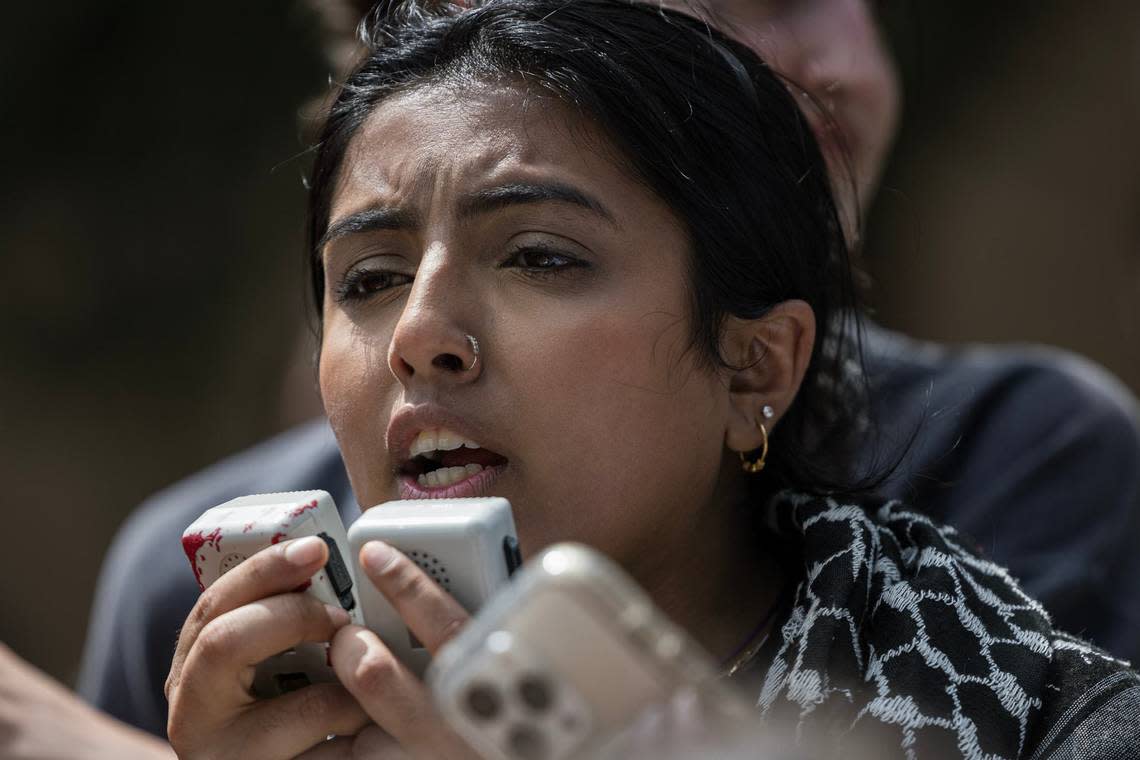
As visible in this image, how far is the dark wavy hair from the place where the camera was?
1.94 meters

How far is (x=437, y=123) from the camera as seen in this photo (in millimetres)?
1923

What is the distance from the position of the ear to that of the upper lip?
18.3 inches

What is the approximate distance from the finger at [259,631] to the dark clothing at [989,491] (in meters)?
1.41

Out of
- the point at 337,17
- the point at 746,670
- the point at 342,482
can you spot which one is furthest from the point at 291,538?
the point at 337,17

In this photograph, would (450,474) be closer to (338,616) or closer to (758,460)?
(338,616)

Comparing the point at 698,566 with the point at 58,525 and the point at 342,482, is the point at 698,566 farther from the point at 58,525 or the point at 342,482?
the point at 58,525

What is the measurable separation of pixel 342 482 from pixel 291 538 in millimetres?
1605

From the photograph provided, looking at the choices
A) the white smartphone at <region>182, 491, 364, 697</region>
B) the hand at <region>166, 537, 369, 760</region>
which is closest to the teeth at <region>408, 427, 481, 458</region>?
the white smartphone at <region>182, 491, 364, 697</region>

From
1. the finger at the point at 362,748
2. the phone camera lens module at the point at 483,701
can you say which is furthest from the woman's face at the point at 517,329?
the phone camera lens module at the point at 483,701

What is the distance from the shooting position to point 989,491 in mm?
2764

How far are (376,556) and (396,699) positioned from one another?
0.49 feet

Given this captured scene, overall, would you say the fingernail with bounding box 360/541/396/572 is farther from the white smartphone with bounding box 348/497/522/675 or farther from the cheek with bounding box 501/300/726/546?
the cheek with bounding box 501/300/726/546

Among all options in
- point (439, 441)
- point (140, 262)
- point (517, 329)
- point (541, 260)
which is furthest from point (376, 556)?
point (140, 262)

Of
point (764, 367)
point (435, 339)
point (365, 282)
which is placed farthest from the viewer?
point (764, 367)
